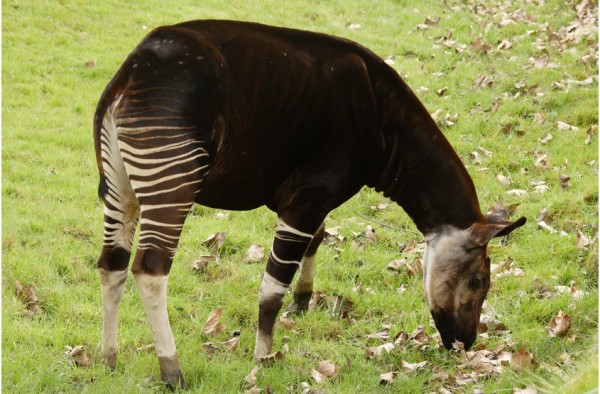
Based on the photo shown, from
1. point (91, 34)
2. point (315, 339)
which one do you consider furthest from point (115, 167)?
point (91, 34)

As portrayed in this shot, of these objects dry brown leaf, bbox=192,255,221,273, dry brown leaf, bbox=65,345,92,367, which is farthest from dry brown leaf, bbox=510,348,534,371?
dry brown leaf, bbox=65,345,92,367

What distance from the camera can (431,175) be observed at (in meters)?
5.03

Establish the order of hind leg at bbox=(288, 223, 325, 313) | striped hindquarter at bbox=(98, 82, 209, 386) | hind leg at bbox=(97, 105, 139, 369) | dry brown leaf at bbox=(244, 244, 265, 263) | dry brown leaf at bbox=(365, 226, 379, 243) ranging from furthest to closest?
dry brown leaf at bbox=(365, 226, 379, 243) < dry brown leaf at bbox=(244, 244, 265, 263) < hind leg at bbox=(288, 223, 325, 313) < hind leg at bbox=(97, 105, 139, 369) < striped hindquarter at bbox=(98, 82, 209, 386)

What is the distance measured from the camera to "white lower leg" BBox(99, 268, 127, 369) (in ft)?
15.3

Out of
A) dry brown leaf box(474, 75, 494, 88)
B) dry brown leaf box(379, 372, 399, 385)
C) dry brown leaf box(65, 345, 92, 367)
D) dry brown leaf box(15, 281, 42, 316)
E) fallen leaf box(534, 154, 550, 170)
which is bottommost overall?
dry brown leaf box(15, 281, 42, 316)

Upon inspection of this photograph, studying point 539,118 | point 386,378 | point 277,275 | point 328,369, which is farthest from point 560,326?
point 539,118

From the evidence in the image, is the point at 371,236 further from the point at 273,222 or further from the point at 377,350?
the point at 377,350

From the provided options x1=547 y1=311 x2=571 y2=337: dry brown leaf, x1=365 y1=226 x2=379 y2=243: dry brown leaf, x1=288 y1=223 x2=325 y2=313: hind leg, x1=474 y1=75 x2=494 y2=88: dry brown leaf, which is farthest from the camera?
x1=474 y1=75 x2=494 y2=88: dry brown leaf

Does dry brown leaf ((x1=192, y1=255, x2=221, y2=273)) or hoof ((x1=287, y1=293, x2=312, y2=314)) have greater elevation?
hoof ((x1=287, y1=293, x2=312, y2=314))

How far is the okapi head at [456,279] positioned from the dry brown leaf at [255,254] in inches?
67.9

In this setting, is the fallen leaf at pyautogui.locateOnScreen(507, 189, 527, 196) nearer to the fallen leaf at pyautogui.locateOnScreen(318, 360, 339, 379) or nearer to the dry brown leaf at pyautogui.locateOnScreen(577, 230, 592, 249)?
the dry brown leaf at pyautogui.locateOnScreen(577, 230, 592, 249)

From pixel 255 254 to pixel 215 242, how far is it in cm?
35

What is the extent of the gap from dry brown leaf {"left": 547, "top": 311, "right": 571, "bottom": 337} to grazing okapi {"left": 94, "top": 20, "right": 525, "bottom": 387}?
0.61 m

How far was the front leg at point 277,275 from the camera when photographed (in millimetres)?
4801
